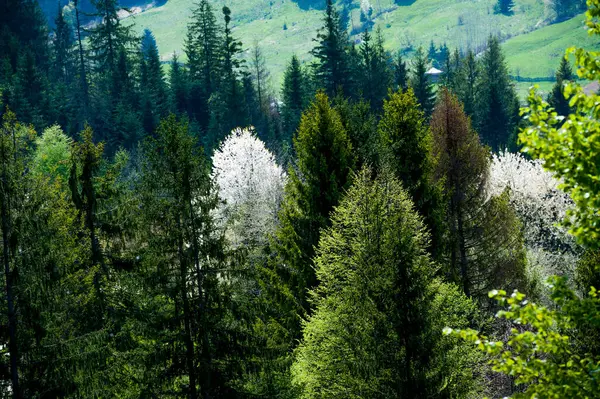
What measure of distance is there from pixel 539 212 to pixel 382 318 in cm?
3219

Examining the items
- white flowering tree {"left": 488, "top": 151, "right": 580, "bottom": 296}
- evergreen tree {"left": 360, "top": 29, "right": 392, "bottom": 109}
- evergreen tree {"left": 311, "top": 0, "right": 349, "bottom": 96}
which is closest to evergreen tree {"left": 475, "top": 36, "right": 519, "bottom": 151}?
evergreen tree {"left": 360, "top": 29, "right": 392, "bottom": 109}

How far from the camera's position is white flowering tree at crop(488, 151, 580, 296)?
41031mm

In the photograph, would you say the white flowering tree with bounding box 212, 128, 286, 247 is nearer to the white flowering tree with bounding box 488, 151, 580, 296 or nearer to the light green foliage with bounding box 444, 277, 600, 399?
the white flowering tree with bounding box 488, 151, 580, 296

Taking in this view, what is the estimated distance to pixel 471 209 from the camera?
28.1 meters

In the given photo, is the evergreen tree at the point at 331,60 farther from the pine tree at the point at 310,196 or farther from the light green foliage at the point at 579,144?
the light green foliage at the point at 579,144

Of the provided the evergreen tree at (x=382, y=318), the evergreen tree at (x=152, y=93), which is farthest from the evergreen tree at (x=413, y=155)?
the evergreen tree at (x=152, y=93)

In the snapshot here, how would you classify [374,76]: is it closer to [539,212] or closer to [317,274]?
[539,212]

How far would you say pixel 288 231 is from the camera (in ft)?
73.4

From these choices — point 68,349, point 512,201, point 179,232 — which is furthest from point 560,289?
point 512,201

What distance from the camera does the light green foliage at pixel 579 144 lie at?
26.1ft

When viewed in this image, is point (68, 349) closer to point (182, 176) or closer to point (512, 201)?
point (182, 176)

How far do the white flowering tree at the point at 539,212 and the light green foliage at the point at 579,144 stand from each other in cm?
3089

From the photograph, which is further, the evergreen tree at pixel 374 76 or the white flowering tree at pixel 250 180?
the evergreen tree at pixel 374 76

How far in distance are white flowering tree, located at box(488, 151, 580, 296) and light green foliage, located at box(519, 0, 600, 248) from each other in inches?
1216
